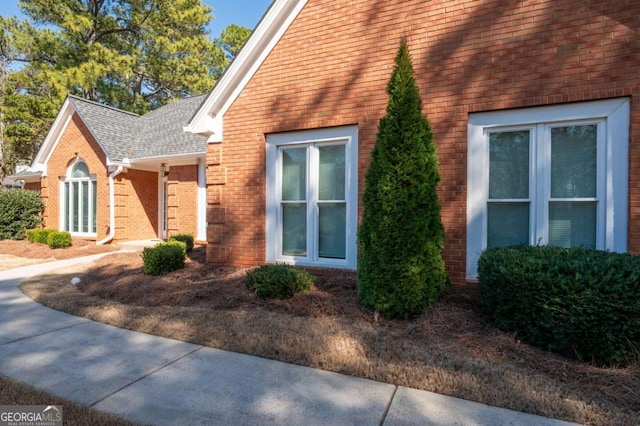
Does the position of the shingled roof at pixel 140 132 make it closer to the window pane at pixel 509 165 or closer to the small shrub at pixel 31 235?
the small shrub at pixel 31 235

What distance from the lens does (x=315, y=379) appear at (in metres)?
3.32

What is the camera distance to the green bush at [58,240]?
12414 mm

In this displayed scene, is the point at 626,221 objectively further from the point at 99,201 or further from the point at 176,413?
the point at 99,201

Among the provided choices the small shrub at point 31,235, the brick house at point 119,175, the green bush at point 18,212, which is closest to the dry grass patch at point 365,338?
the brick house at point 119,175

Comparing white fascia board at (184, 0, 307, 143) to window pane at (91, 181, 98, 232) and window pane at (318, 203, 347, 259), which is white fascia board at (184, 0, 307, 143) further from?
window pane at (91, 181, 98, 232)

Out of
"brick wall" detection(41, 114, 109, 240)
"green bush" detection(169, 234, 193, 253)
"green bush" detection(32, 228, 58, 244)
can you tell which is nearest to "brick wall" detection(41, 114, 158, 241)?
"brick wall" detection(41, 114, 109, 240)

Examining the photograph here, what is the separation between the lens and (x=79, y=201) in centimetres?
1414

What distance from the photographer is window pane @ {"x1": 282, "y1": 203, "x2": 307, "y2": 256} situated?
6.88 meters

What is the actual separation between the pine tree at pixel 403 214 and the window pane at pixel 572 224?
5.70 ft

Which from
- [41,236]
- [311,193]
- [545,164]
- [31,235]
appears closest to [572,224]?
[545,164]

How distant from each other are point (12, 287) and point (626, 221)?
34.9ft

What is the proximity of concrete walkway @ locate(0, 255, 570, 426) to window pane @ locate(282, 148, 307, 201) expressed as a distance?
11.4 feet

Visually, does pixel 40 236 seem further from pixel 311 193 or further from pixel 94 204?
pixel 311 193

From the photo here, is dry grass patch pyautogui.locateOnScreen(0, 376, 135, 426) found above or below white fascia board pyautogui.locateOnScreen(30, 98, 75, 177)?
below
